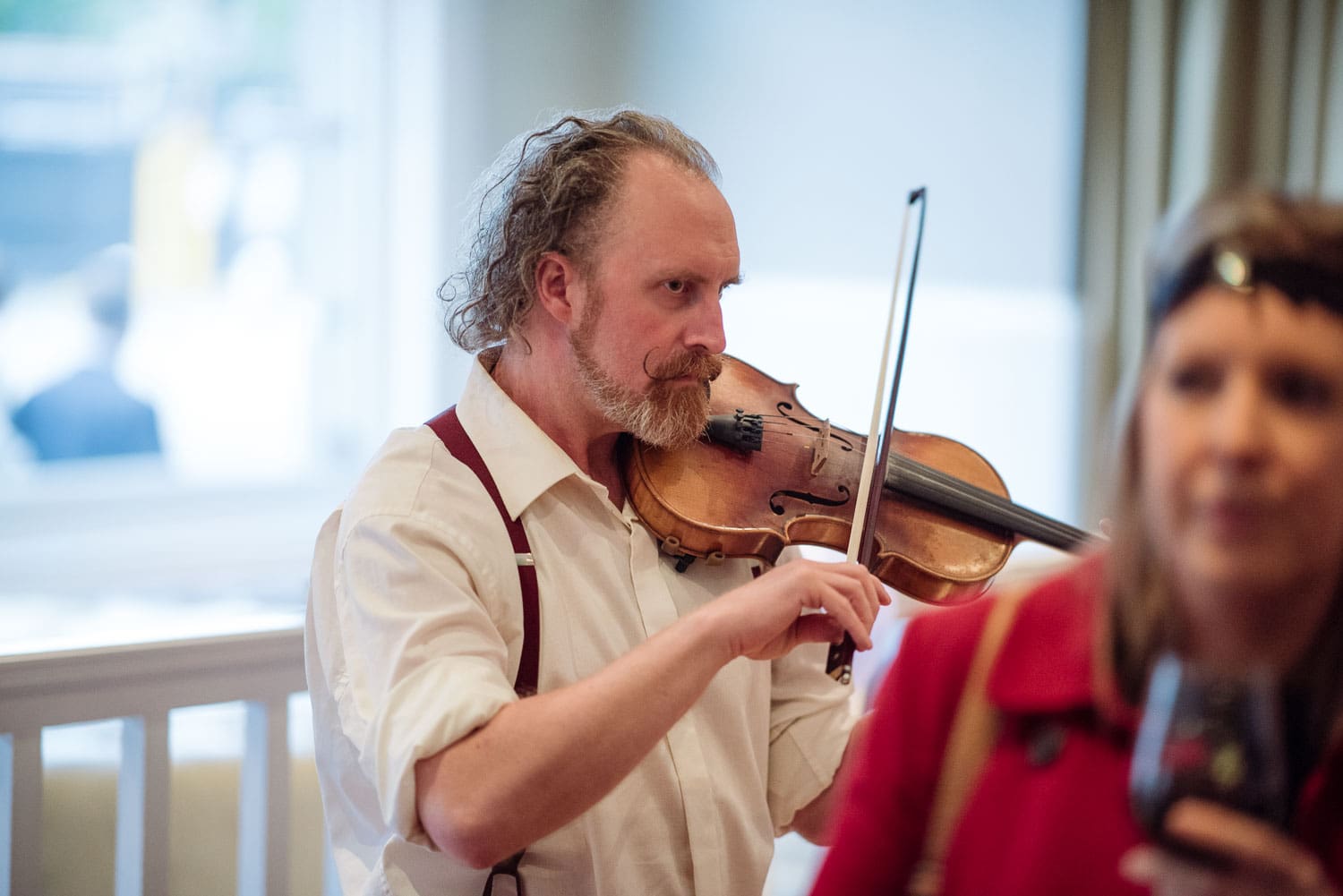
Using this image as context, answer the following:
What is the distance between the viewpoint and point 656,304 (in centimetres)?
120

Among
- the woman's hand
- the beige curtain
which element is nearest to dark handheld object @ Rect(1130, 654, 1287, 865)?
the woman's hand

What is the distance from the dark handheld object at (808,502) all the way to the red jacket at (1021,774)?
63 centimetres

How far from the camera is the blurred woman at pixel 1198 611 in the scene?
447 millimetres

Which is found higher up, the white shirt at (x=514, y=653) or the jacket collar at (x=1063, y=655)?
the jacket collar at (x=1063, y=655)

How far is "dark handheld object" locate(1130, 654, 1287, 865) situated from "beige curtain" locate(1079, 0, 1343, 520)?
2.38 meters

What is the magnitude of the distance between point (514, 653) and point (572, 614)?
8cm

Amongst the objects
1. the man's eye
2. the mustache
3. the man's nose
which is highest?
the man's eye

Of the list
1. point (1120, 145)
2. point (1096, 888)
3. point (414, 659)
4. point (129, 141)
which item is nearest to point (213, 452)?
point (129, 141)

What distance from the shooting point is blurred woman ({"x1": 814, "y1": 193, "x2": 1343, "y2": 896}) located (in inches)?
17.6

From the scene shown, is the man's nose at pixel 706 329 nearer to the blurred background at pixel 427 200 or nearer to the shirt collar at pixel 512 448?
the shirt collar at pixel 512 448

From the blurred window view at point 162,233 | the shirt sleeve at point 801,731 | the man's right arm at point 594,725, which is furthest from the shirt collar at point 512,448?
the blurred window view at point 162,233

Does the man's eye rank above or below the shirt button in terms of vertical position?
above

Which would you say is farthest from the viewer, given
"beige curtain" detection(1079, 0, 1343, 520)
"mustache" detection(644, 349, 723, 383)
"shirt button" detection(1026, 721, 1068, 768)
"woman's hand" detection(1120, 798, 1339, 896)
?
"beige curtain" detection(1079, 0, 1343, 520)

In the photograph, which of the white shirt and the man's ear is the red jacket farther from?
the man's ear
